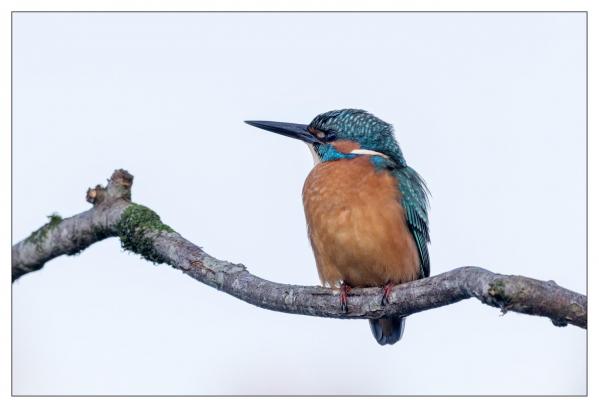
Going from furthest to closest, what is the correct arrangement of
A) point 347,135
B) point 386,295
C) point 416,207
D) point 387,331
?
point 347,135 < point 387,331 < point 416,207 < point 386,295

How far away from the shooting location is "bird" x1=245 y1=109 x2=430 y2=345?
496 centimetres

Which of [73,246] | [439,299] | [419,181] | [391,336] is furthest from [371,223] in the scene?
[73,246]

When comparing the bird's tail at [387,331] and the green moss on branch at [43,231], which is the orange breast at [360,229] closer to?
the bird's tail at [387,331]

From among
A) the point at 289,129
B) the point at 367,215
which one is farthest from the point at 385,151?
the point at 367,215

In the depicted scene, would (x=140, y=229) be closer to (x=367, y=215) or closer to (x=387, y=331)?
(x=367, y=215)

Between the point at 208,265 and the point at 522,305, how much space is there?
5.86ft

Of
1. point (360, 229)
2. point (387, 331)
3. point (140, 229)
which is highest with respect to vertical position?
point (360, 229)

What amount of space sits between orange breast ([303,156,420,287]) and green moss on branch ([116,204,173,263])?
114cm

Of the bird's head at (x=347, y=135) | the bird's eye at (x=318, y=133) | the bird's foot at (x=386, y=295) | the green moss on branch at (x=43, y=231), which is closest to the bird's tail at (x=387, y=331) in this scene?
the bird's head at (x=347, y=135)

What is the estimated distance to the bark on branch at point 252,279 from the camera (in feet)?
10.1

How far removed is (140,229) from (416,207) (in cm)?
195

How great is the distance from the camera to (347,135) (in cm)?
578

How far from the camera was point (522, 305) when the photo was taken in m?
3.08

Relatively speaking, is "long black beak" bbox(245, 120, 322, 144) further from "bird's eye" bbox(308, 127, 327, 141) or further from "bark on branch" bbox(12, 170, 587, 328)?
"bark on branch" bbox(12, 170, 587, 328)
